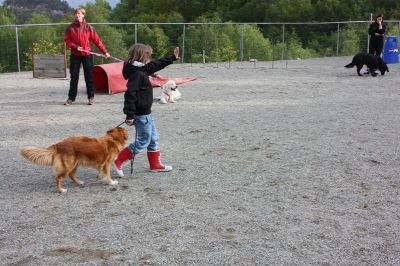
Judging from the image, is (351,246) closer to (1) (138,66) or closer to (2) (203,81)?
(1) (138,66)

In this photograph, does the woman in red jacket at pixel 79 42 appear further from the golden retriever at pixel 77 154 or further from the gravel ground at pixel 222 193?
the golden retriever at pixel 77 154

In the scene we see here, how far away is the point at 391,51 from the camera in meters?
19.0

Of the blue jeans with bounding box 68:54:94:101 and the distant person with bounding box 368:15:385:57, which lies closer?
the blue jeans with bounding box 68:54:94:101

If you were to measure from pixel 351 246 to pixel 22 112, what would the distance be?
25.6 feet

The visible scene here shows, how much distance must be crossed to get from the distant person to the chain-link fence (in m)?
5.09

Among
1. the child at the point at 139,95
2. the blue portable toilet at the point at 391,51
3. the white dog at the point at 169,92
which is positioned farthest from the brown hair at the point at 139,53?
the blue portable toilet at the point at 391,51

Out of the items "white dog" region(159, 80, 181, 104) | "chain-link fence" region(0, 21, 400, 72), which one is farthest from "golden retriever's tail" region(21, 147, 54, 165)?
"chain-link fence" region(0, 21, 400, 72)

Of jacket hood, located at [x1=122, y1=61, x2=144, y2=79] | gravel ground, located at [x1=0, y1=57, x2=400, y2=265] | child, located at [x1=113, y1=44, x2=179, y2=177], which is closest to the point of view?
gravel ground, located at [x1=0, y1=57, x2=400, y2=265]

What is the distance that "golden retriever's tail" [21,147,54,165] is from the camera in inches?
200

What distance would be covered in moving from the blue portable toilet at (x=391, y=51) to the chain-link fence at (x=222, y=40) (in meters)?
3.11

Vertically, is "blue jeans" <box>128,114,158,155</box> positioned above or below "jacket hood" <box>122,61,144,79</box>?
below

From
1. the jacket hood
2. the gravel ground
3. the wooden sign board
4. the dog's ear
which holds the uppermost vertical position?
the jacket hood

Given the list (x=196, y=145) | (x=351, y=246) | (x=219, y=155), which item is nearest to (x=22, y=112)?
(x=196, y=145)

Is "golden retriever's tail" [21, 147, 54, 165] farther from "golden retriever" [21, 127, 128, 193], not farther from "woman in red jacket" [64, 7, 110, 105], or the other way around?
"woman in red jacket" [64, 7, 110, 105]
